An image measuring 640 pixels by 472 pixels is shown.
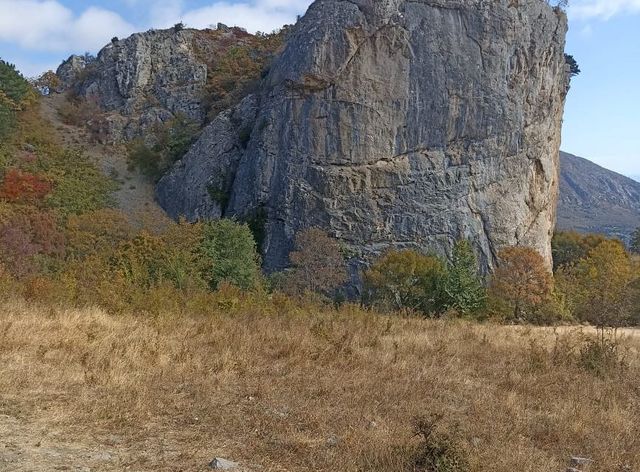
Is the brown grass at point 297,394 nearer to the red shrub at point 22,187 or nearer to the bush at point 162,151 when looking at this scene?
the red shrub at point 22,187

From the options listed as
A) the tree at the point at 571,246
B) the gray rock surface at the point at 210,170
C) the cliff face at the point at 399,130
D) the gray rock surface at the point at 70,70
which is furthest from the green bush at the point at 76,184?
the tree at the point at 571,246

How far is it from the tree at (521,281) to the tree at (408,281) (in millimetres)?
4648

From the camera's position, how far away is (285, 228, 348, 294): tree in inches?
1116

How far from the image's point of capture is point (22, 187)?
32375 mm

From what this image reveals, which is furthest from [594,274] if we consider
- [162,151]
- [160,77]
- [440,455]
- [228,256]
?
[160,77]

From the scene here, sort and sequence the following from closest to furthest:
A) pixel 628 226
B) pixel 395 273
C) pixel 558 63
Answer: pixel 395 273, pixel 558 63, pixel 628 226

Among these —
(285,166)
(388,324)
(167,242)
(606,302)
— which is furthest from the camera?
(285,166)

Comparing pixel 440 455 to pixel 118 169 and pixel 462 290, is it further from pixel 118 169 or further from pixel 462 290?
pixel 118 169

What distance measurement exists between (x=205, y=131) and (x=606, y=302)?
107ft

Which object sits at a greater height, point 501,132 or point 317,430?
point 501,132

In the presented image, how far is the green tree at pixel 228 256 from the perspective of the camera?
933 inches

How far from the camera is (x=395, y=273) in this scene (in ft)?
84.1

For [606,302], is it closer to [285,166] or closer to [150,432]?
[150,432]

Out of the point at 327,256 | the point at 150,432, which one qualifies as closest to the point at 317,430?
the point at 150,432
